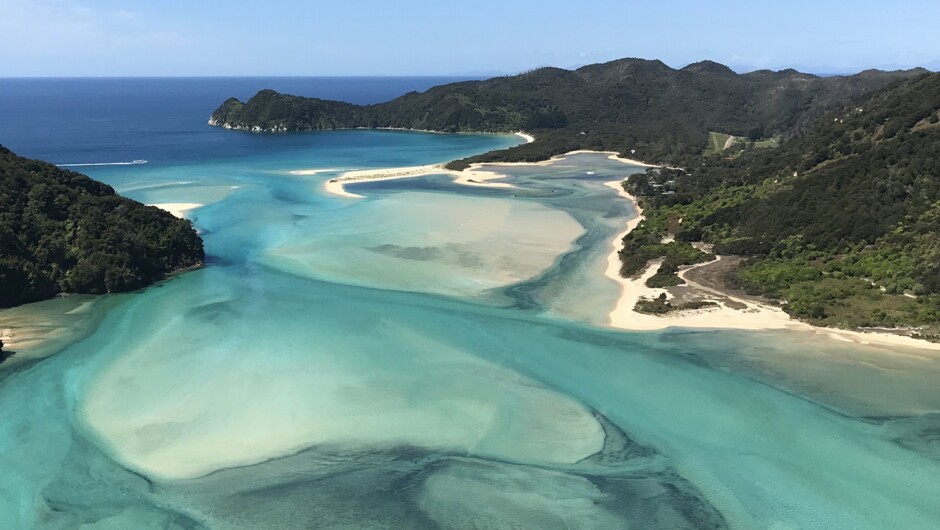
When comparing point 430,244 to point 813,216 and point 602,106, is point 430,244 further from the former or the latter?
point 602,106

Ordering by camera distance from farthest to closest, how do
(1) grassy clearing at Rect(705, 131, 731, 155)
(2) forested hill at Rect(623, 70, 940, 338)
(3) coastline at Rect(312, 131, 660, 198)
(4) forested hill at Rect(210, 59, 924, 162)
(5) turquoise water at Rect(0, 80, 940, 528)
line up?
(4) forested hill at Rect(210, 59, 924, 162)
(1) grassy clearing at Rect(705, 131, 731, 155)
(3) coastline at Rect(312, 131, 660, 198)
(2) forested hill at Rect(623, 70, 940, 338)
(5) turquoise water at Rect(0, 80, 940, 528)

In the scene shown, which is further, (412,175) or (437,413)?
(412,175)

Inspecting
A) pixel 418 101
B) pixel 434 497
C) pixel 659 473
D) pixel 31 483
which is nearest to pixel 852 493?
pixel 659 473

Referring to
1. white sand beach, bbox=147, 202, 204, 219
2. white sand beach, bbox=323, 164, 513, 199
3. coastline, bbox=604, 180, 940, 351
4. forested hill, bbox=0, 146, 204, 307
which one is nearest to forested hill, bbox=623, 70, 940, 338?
coastline, bbox=604, 180, 940, 351

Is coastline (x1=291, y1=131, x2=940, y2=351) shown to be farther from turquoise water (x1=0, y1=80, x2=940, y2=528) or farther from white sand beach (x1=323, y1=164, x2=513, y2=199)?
white sand beach (x1=323, y1=164, x2=513, y2=199)

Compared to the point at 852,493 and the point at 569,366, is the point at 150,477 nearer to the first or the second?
the point at 569,366

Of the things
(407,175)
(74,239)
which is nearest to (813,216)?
(74,239)

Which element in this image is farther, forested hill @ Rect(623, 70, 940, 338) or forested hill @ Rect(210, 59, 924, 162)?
forested hill @ Rect(210, 59, 924, 162)
